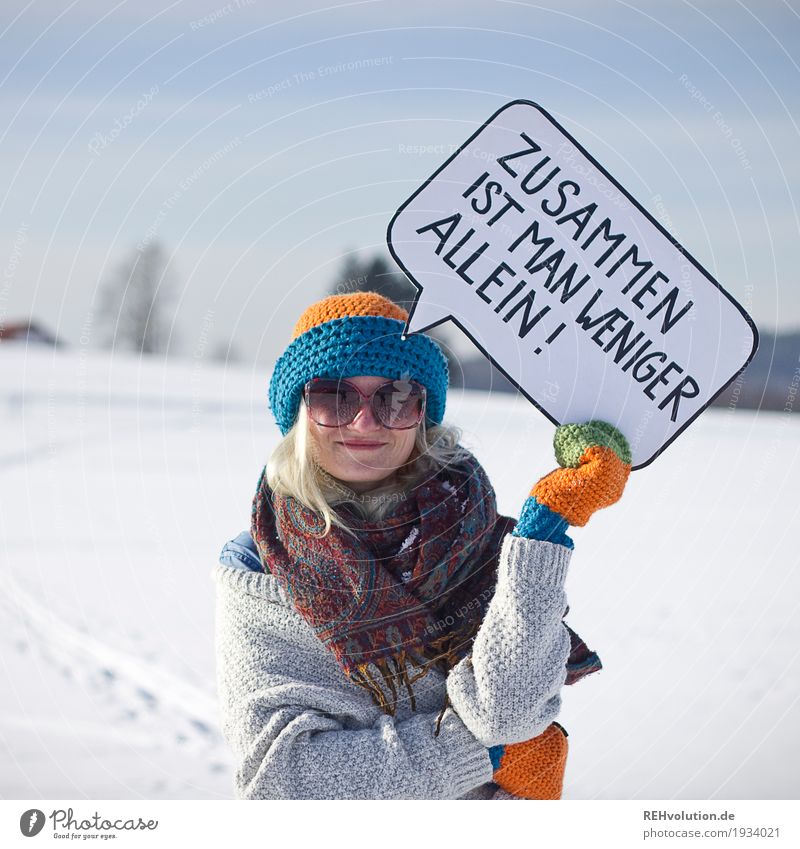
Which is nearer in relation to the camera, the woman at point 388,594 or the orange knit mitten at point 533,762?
the woman at point 388,594

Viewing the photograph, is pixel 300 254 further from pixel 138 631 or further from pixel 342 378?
pixel 138 631

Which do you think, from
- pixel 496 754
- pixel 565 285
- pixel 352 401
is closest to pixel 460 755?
pixel 496 754

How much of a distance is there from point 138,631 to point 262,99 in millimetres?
1980

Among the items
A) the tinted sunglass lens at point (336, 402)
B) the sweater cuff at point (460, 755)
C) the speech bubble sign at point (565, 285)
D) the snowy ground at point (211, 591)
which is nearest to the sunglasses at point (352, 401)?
the tinted sunglass lens at point (336, 402)

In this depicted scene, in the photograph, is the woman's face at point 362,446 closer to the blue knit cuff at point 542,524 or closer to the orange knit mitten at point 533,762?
the blue knit cuff at point 542,524

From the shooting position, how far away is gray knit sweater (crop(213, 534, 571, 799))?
149 cm

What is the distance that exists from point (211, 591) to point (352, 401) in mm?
2256

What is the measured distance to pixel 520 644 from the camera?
1479 mm

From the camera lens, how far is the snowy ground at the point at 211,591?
259cm

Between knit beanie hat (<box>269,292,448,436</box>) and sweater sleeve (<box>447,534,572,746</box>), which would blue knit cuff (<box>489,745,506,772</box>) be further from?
knit beanie hat (<box>269,292,448,436</box>)
